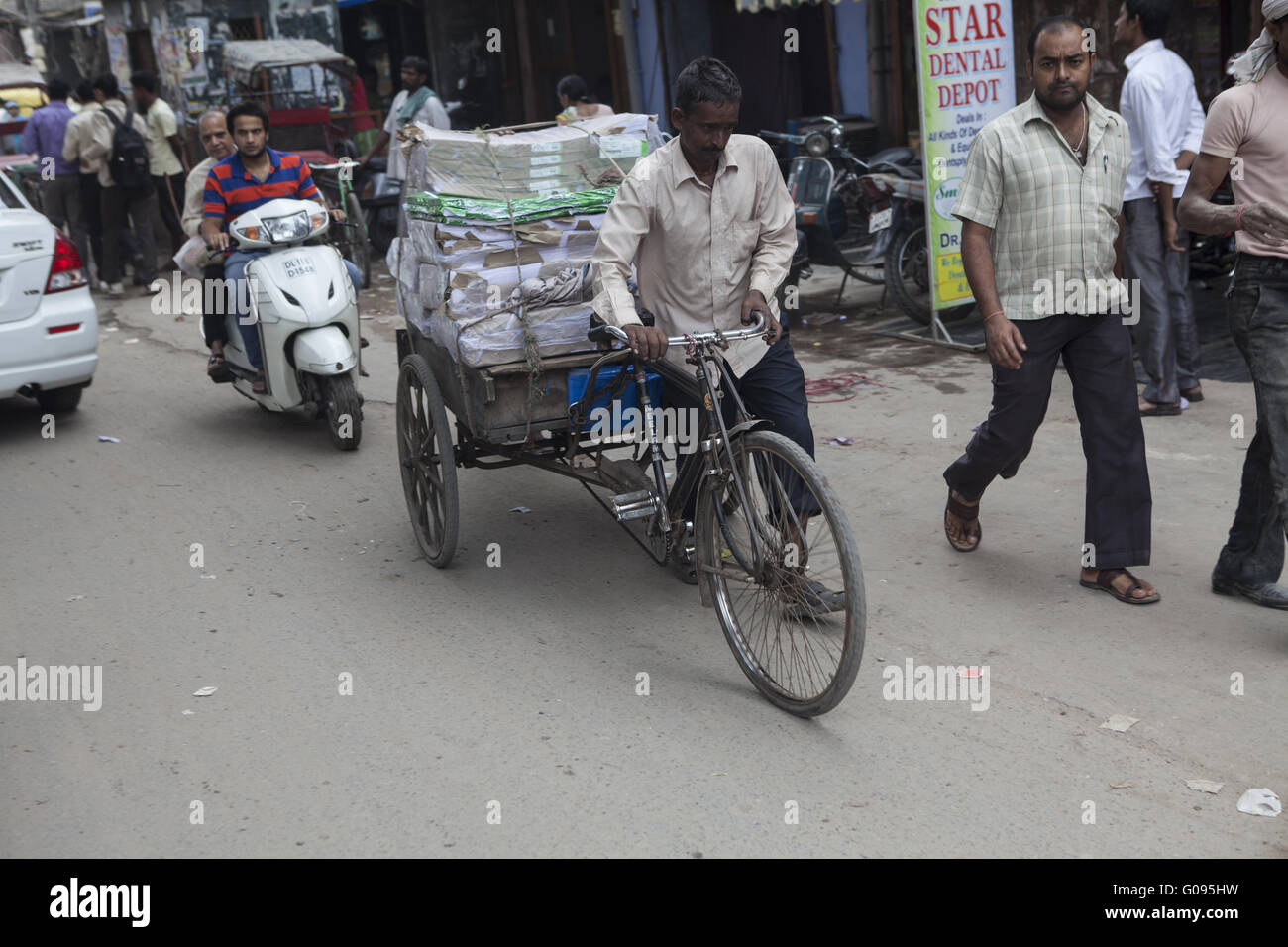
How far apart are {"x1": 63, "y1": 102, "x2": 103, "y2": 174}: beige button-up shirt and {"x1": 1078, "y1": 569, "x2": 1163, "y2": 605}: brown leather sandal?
438 inches

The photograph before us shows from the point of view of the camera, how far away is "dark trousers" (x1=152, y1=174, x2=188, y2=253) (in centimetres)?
1456

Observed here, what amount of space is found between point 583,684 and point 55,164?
11.3 metres

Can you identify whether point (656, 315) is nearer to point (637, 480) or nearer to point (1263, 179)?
point (637, 480)

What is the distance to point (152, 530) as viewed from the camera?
20.1 feet

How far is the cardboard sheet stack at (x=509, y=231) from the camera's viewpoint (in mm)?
4730

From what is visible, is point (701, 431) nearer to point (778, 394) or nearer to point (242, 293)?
point (778, 394)

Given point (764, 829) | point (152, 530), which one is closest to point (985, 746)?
point (764, 829)

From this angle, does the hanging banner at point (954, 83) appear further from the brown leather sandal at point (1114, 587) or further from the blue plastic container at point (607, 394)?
the blue plastic container at point (607, 394)

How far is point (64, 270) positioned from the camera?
7891 millimetres

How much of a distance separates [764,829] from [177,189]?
43.5 feet

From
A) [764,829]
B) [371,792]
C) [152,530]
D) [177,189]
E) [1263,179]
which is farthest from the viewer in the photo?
[177,189]

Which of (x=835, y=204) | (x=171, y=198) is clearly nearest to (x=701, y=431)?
(x=835, y=204)

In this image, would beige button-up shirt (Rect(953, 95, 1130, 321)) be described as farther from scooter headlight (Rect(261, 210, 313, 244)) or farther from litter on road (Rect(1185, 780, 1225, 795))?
scooter headlight (Rect(261, 210, 313, 244))

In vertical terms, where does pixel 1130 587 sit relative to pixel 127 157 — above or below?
below
